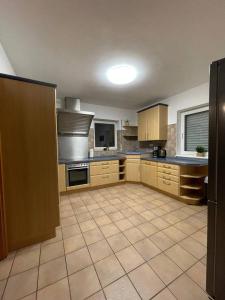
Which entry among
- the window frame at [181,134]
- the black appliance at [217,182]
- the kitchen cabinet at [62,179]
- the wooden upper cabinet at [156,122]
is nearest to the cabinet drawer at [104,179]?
the kitchen cabinet at [62,179]

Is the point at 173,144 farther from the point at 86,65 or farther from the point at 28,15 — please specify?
the point at 28,15

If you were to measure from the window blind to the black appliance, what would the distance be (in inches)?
95.0

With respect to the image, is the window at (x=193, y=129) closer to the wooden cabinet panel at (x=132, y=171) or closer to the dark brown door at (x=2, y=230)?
the wooden cabinet panel at (x=132, y=171)

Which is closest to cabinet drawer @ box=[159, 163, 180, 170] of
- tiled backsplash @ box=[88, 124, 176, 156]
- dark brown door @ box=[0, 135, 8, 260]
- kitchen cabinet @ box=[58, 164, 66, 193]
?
tiled backsplash @ box=[88, 124, 176, 156]

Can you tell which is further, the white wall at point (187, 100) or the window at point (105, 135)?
the window at point (105, 135)

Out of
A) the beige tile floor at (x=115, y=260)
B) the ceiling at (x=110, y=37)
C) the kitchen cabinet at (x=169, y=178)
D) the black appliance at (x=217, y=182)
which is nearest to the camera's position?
the black appliance at (x=217, y=182)

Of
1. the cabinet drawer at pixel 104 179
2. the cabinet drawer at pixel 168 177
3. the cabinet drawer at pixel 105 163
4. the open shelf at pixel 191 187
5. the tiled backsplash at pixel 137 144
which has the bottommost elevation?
the cabinet drawer at pixel 104 179

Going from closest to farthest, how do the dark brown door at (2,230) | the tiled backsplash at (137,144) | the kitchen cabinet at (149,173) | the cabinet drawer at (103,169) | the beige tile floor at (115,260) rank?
the beige tile floor at (115,260) < the dark brown door at (2,230) < the kitchen cabinet at (149,173) < the cabinet drawer at (103,169) < the tiled backsplash at (137,144)

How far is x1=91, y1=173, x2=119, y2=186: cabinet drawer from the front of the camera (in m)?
3.39

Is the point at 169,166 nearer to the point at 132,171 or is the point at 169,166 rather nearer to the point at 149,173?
the point at 149,173

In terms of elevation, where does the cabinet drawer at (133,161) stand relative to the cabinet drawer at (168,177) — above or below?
above

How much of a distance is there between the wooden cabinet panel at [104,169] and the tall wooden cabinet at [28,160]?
5.57ft

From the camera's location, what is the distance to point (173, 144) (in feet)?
11.4

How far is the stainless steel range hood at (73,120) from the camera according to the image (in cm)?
310
